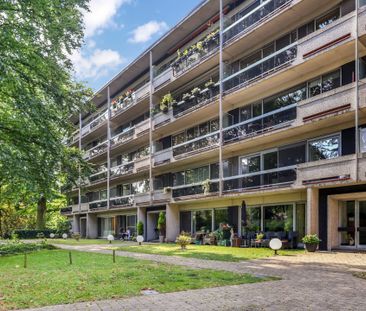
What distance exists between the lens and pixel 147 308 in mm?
7844

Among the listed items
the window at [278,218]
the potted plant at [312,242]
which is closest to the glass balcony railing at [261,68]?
the window at [278,218]

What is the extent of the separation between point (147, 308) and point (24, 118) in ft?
28.9

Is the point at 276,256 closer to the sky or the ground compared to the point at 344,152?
closer to the ground

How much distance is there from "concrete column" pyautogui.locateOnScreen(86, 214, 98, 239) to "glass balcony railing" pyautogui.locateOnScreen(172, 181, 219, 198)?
2085cm

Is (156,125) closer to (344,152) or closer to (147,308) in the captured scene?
(344,152)

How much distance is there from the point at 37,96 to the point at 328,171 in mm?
12760

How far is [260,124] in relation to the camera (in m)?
23.2

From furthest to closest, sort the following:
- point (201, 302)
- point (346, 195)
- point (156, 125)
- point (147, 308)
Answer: point (156, 125) < point (346, 195) < point (201, 302) < point (147, 308)

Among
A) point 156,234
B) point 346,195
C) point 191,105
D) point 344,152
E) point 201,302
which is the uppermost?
point 191,105

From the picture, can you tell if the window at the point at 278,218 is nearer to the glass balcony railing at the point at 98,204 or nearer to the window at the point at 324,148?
the window at the point at 324,148

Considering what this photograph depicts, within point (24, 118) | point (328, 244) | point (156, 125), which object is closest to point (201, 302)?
point (24, 118)

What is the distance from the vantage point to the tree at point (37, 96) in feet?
43.7

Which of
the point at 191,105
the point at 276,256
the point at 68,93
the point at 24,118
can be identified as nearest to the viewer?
the point at 24,118

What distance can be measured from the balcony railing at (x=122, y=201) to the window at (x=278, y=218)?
52.6ft
